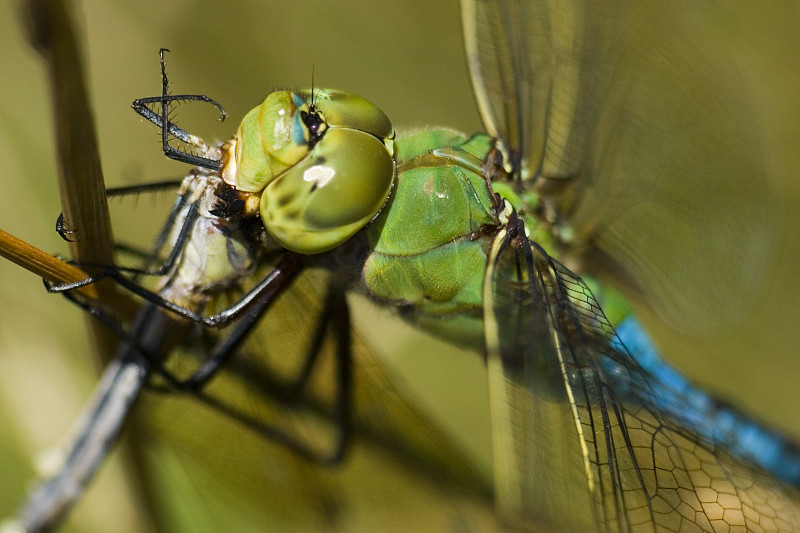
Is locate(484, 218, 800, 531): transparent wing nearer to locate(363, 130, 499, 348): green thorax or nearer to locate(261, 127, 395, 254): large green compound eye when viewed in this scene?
locate(363, 130, 499, 348): green thorax

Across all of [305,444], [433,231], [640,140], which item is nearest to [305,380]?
[305,444]

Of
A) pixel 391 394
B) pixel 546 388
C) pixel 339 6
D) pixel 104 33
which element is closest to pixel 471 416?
pixel 391 394

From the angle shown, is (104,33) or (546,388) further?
(104,33)

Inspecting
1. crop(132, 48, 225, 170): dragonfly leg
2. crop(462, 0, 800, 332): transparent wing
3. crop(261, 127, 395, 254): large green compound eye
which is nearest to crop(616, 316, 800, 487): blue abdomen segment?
crop(462, 0, 800, 332): transparent wing

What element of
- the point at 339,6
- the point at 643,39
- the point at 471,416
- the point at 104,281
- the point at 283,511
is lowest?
the point at 283,511

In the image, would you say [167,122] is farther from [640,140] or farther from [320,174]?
[640,140]

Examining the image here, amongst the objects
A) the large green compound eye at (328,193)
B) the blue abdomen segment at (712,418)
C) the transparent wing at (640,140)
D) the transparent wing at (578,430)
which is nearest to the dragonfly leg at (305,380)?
the large green compound eye at (328,193)

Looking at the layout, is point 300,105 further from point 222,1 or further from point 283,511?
point 222,1

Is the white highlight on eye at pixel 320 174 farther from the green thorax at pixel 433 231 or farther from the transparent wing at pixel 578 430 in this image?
the transparent wing at pixel 578 430
